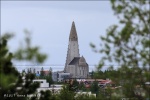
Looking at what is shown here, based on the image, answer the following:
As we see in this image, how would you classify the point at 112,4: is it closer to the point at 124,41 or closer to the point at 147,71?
the point at 124,41

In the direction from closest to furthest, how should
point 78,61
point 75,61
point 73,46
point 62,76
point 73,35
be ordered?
point 78,61, point 75,61, point 73,46, point 73,35, point 62,76

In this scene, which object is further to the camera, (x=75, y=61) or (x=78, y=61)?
(x=75, y=61)

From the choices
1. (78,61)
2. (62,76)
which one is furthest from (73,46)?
(62,76)

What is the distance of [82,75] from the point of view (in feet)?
507

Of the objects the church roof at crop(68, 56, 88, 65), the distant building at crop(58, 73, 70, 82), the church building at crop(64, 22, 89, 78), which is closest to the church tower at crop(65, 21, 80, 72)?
the church building at crop(64, 22, 89, 78)

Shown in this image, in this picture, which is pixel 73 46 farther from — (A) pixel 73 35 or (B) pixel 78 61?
(B) pixel 78 61

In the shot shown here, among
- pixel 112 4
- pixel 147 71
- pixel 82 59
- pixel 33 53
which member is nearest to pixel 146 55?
pixel 147 71

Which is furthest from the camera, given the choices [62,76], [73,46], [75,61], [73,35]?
[62,76]

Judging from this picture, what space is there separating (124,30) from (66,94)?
3314 centimetres

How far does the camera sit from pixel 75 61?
501 feet

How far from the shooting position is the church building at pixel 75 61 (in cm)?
15300

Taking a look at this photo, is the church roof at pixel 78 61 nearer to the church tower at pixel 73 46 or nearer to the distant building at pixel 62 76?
the church tower at pixel 73 46

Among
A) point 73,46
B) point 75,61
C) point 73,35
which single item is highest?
point 73,35

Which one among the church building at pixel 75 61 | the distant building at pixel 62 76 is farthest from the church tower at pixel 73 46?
the distant building at pixel 62 76
